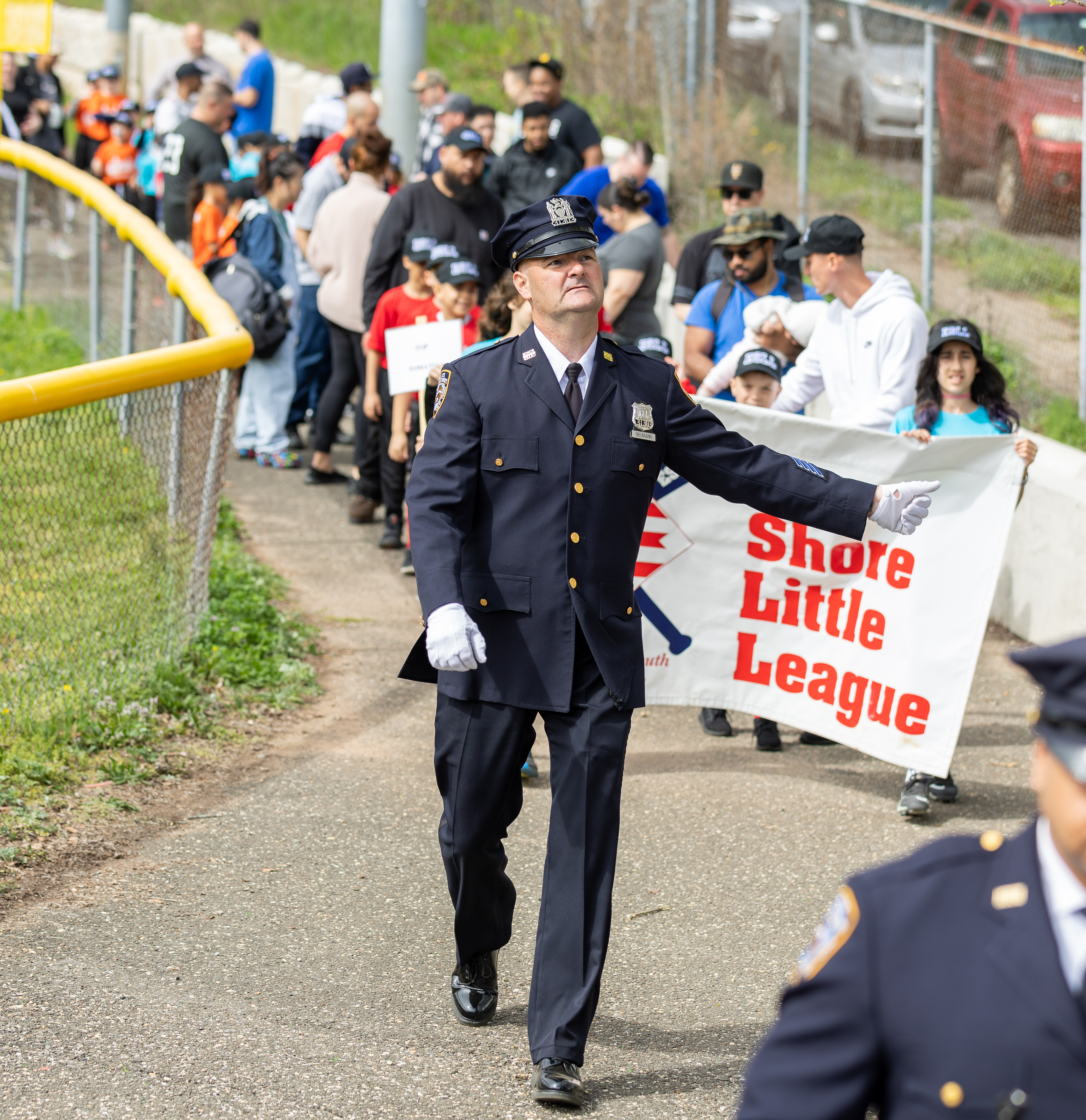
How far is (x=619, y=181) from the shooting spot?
8133 millimetres

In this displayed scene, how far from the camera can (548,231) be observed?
3.88m

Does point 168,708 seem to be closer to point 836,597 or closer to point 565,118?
point 836,597

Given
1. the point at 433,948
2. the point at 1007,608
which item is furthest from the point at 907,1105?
the point at 1007,608

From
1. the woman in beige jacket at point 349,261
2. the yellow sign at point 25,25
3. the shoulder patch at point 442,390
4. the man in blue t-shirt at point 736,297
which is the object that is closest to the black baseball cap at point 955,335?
the man in blue t-shirt at point 736,297

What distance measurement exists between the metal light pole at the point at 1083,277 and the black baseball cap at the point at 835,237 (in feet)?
9.34

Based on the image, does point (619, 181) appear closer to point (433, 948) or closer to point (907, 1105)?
point (433, 948)

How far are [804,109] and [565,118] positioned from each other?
1.94m

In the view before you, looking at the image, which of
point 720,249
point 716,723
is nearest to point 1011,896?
point 716,723

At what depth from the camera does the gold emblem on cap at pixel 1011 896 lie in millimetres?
1786

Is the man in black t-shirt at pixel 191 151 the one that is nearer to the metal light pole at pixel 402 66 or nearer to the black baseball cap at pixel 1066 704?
the metal light pole at pixel 402 66

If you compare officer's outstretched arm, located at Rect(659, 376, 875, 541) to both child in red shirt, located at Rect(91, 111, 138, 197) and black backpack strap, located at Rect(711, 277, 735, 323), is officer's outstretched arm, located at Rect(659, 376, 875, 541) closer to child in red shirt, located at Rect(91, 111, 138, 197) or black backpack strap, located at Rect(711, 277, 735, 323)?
black backpack strap, located at Rect(711, 277, 735, 323)

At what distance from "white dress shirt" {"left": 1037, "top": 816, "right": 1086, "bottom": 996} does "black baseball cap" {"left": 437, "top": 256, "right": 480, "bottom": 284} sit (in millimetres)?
6141

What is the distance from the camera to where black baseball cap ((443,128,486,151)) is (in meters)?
8.72

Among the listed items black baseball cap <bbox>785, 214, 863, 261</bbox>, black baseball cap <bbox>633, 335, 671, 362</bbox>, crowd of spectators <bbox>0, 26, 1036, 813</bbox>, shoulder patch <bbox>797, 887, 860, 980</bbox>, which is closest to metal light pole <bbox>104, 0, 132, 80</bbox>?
crowd of spectators <bbox>0, 26, 1036, 813</bbox>
